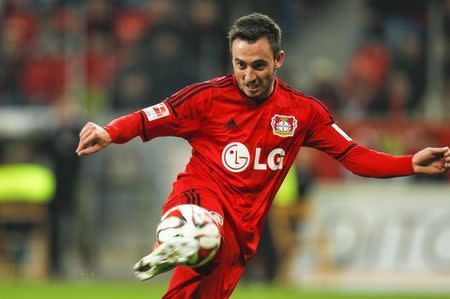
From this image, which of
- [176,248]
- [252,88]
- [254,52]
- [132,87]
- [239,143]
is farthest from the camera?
[132,87]

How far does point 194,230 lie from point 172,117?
0.82 meters

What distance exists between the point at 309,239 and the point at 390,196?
1.21 metres

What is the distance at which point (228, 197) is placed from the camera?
267 inches

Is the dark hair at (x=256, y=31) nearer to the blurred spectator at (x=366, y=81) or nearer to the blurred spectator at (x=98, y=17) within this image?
the blurred spectator at (x=366, y=81)

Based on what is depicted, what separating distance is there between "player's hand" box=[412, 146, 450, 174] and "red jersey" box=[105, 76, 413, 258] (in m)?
0.08

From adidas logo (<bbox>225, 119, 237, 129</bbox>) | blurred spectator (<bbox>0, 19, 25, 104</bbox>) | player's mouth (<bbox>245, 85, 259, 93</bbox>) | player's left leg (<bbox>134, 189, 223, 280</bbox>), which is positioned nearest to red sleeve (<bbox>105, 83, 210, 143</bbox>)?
adidas logo (<bbox>225, 119, 237, 129</bbox>)

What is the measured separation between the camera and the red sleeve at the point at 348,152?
6992 mm

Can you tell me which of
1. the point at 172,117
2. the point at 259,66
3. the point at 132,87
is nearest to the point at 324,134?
the point at 259,66

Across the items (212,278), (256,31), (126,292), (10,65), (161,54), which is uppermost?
(256,31)

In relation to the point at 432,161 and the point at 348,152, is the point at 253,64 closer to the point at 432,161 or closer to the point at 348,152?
the point at 348,152

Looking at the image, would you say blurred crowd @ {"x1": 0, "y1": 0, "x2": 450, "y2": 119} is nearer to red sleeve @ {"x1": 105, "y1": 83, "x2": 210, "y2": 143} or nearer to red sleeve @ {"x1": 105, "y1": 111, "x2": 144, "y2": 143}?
red sleeve @ {"x1": 105, "y1": 83, "x2": 210, "y2": 143}

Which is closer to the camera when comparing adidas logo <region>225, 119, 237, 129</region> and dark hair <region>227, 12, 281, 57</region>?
dark hair <region>227, 12, 281, 57</region>

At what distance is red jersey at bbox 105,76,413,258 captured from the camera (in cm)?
676

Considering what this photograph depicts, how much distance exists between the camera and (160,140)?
1596 cm
